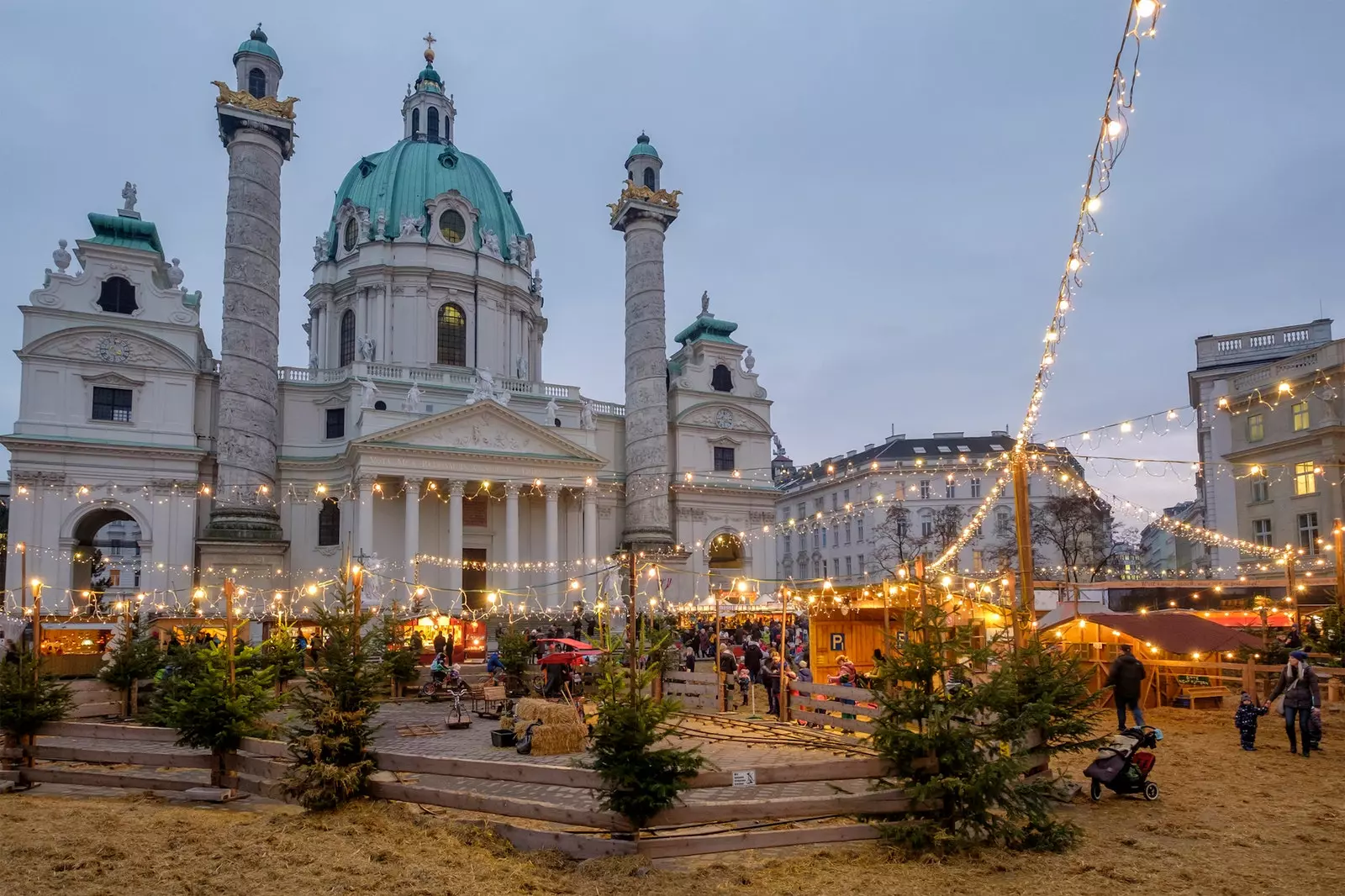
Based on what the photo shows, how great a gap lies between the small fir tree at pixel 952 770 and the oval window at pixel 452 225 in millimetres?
48367

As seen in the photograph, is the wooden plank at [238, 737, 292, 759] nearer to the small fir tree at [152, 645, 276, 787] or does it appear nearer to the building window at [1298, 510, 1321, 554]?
the small fir tree at [152, 645, 276, 787]

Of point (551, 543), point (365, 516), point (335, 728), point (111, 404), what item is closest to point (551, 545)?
point (551, 543)

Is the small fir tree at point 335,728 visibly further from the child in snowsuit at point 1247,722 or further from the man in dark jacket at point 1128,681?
the child in snowsuit at point 1247,722

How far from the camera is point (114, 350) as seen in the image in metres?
40.2

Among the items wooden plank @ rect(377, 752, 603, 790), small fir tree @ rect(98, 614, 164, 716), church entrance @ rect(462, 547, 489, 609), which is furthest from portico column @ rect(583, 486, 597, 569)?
wooden plank @ rect(377, 752, 603, 790)

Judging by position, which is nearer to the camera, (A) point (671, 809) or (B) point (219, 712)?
(A) point (671, 809)

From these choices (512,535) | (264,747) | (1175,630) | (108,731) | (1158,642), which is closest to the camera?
(264,747)

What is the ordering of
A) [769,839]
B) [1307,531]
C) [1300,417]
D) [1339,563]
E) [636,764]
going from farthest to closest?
[1300,417] < [1307,531] < [1339,563] < [769,839] < [636,764]

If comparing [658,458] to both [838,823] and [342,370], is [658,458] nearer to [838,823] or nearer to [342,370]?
[342,370]

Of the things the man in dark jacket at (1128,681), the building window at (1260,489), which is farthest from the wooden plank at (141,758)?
the building window at (1260,489)

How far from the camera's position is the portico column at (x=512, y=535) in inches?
1681

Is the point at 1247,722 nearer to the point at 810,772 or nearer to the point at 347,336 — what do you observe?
the point at 810,772

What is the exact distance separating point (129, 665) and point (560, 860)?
1593cm

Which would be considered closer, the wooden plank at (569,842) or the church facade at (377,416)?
the wooden plank at (569,842)
